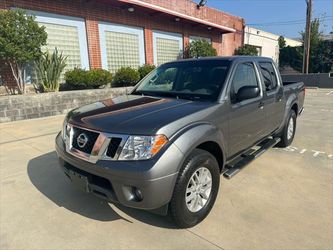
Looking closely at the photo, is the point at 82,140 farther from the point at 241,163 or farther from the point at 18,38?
the point at 18,38

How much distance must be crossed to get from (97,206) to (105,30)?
1022 centimetres

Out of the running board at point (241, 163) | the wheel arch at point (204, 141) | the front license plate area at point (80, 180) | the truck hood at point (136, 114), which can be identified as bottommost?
the running board at point (241, 163)

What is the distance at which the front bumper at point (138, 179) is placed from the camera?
2314 mm

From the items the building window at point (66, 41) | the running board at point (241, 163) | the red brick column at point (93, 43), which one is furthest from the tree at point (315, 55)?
the running board at point (241, 163)

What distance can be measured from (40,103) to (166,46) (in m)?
8.63

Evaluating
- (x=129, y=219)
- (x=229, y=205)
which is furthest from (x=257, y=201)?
(x=129, y=219)

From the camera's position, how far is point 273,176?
13.2 ft

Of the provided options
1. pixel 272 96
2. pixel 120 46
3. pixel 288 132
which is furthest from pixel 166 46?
pixel 272 96

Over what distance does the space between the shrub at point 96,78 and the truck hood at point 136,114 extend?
7159 millimetres

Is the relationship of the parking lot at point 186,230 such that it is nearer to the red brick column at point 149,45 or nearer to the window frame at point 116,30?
the window frame at point 116,30

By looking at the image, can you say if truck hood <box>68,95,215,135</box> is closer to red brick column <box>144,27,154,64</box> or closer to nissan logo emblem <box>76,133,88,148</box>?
nissan logo emblem <box>76,133,88,148</box>

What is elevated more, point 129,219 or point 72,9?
point 72,9

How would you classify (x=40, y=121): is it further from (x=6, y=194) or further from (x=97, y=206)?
(x=97, y=206)

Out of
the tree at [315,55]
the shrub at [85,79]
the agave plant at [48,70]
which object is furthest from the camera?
the tree at [315,55]
